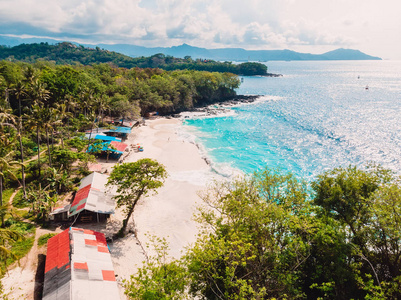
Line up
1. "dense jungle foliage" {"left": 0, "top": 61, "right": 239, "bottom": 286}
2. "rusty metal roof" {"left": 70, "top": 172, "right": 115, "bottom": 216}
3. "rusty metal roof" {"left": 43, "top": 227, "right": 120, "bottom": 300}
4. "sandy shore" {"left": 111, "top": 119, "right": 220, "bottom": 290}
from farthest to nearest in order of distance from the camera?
"rusty metal roof" {"left": 70, "top": 172, "right": 115, "bottom": 216} → "dense jungle foliage" {"left": 0, "top": 61, "right": 239, "bottom": 286} → "sandy shore" {"left": 111, "top": 119, "right": 220, "bottom": 290} → "rusty metal roof" {"left": 43, "top": 227, "right": 120, "bottom": 300}

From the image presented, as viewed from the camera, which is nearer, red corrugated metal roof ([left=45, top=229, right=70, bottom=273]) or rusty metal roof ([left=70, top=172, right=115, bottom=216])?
red corrugated metal roof ([left=45, top=229, right=70, bottom=273])

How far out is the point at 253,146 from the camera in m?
63.7

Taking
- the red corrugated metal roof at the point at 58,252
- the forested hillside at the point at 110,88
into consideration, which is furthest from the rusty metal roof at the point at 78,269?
the forested hillside at the point at 110,88

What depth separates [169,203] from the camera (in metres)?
34.7

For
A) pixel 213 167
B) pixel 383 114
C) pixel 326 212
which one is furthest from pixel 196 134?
pixel 383 114

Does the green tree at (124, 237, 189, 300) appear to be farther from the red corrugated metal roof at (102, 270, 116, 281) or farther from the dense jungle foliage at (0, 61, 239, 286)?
the dense jungle foliage at (0, 61, 239, 286)

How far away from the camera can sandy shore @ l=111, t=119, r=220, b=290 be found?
2441cm

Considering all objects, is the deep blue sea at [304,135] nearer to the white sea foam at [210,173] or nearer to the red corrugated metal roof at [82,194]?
the white sea foam at [210,173]

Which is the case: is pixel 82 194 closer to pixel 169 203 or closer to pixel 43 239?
pixel 43 239

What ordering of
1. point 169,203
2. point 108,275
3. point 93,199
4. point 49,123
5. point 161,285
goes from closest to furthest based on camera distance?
point 161,285, point 108,275, point 93,199, point 49,123, point 169,203

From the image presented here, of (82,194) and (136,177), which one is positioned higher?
(136,177)

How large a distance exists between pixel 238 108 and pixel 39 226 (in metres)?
95.6

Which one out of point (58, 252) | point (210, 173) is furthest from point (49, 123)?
point (210, 173)

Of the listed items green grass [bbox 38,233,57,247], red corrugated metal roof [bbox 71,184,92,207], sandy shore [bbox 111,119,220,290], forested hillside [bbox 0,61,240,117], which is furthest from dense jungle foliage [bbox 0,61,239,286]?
sandy shore [bbox 111,119,220,290]
